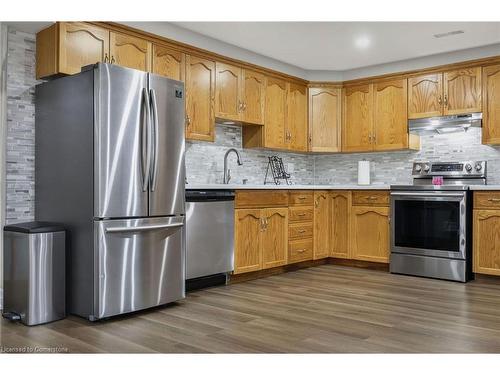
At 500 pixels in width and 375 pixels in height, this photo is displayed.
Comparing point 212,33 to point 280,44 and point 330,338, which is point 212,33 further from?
point 330,338

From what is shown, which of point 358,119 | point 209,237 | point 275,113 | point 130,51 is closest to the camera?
point 130,51

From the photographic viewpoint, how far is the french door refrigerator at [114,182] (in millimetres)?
3170

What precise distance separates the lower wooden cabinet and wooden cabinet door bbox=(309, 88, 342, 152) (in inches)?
52.8

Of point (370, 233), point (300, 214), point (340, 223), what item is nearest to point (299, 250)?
point (300, 214)

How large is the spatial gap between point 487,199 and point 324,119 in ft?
7.16

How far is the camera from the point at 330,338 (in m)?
2.80

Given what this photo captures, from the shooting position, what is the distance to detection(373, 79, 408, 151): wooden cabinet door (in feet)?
18.2

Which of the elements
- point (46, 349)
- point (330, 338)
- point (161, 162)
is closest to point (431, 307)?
point (330, 338)

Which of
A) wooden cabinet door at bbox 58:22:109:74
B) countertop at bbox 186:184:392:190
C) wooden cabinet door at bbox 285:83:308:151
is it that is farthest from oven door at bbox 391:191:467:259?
wooden cabinet door at bbox 58:22:109:74

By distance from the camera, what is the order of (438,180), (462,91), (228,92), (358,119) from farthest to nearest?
1. (358,119)
2. (438,180)
3. (462,91)
4. (228,92)

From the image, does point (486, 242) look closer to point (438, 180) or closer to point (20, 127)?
point (438, 180)

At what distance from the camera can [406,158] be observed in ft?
19.0

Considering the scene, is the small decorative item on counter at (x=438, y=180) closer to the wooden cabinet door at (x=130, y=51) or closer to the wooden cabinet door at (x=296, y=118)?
the wooden cabinet door at (x=296, y=118)

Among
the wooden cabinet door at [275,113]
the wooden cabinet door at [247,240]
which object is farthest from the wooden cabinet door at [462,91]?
the wooden cabinet door at [247,240]
